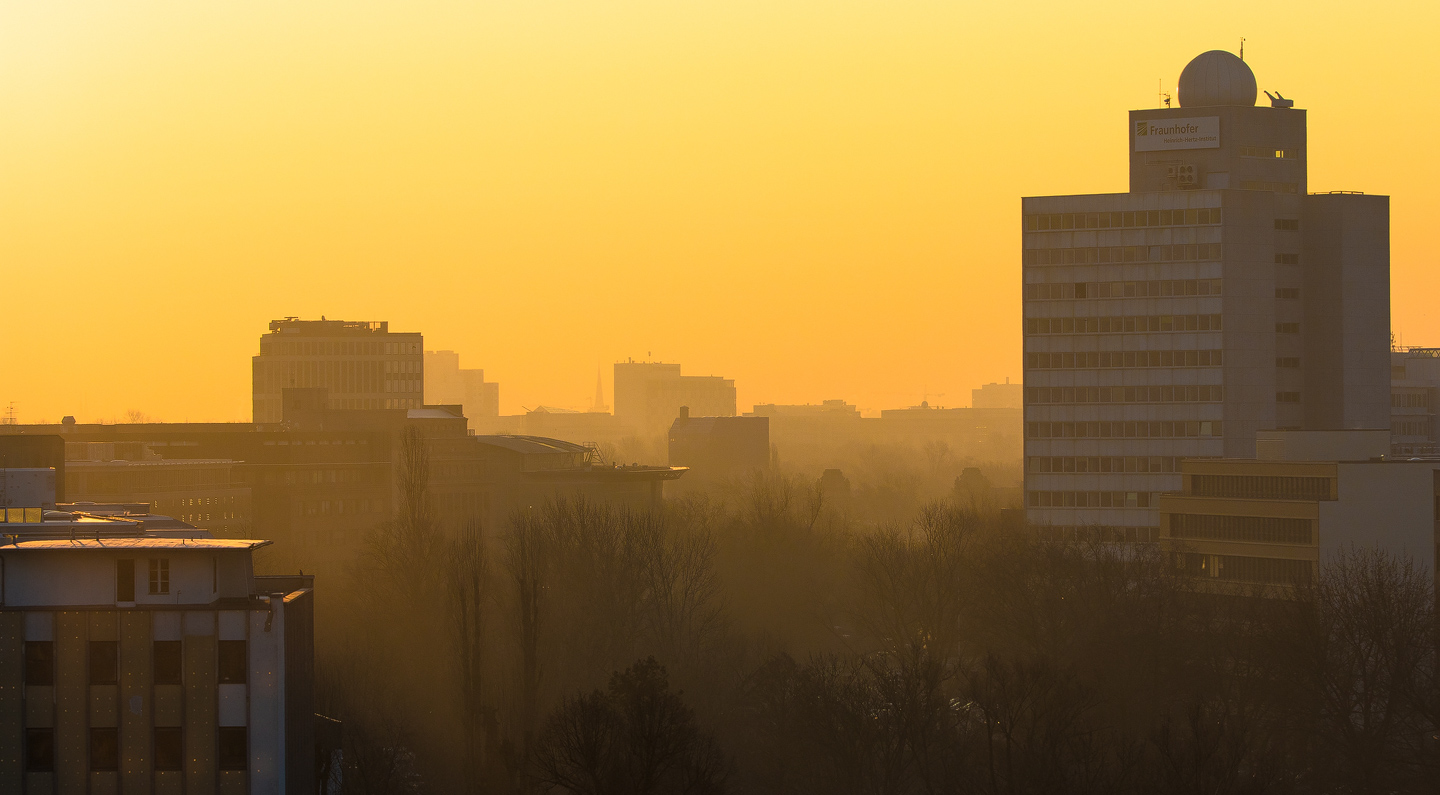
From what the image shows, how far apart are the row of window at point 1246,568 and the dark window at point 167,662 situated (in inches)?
2076

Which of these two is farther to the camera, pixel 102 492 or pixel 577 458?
pixel 577 458

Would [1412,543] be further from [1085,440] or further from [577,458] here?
[577,458]

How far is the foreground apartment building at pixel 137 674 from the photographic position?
43.4 m

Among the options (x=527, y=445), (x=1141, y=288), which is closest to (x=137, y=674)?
(x=1141, y=288)

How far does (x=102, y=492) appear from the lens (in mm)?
102812

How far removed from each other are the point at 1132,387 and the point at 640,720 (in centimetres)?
6999

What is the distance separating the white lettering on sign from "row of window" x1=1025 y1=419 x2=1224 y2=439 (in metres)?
18.2

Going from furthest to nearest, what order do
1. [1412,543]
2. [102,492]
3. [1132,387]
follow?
[1132,387] → [102,492] → [1412,543]

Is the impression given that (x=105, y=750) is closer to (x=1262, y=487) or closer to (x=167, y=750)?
(x=167, y=750)

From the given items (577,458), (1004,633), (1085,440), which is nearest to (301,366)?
(577,458)

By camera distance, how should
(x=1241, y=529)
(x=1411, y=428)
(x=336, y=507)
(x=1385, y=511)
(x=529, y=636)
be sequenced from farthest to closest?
(x=1411, y=428) < (x=336, y=507) < (x=1241, y=529) < (x=1385, y=511) < (x=529, y=636)

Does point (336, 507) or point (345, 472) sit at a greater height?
point (345, 472)

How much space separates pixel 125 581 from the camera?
44.0 metres

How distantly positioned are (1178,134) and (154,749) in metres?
85.7
